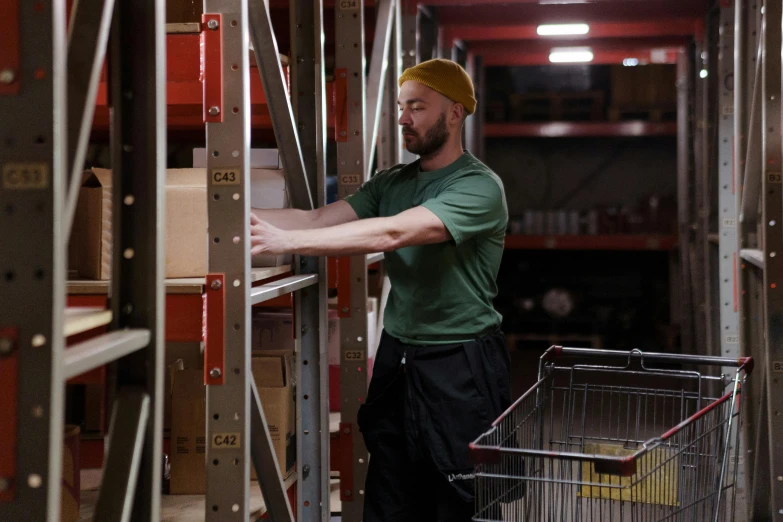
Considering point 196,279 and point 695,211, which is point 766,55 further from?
point 695,211

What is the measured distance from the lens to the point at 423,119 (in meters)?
3.27

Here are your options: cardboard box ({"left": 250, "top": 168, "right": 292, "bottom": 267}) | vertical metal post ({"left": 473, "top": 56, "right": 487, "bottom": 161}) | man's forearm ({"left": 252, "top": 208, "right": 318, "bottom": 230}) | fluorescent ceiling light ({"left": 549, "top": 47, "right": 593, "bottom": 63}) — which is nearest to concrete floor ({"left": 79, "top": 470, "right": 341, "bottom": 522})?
cardboard box ({"left": 250, "top": 168, "right": 292, "bottom": 267})

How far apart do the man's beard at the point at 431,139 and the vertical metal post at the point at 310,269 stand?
0.52 m

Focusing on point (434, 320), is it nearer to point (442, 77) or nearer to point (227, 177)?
point (442, 77)

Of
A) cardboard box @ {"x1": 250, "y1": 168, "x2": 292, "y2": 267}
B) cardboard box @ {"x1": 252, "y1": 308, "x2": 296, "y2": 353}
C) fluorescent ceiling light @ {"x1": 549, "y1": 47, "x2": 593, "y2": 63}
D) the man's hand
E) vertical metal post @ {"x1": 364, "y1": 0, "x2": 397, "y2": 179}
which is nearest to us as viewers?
the man's hand

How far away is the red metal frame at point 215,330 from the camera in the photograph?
7.75 ft

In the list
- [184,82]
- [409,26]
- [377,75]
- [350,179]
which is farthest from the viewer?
[409,26]

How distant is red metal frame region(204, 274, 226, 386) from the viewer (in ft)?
7.75

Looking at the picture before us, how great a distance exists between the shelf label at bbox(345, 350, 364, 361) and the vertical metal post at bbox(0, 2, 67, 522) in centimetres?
274

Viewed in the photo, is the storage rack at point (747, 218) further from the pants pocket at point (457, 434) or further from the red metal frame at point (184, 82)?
the red metal frame at point (184, 82)

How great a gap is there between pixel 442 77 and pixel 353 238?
83cm

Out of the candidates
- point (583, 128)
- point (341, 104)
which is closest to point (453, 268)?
point (341, 104)

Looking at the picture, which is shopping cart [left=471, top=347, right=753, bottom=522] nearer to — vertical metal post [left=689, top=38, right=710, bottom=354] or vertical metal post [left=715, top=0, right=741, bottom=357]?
vertical metal post [left=715, top=0, right=741, bottom=357]

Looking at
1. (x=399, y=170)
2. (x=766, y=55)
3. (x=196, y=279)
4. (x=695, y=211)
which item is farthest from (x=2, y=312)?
(x=695, y=211)
